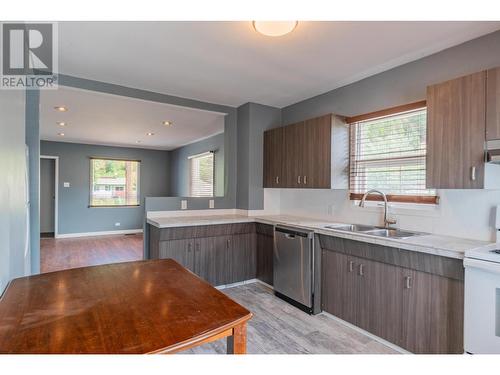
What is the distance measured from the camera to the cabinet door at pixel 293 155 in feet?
11.1

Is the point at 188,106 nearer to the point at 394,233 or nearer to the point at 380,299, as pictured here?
the point at 394,233

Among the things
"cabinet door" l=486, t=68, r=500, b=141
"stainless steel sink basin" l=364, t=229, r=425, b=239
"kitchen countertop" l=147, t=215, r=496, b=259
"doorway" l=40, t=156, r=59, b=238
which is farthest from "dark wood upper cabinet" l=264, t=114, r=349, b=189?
"doorway" l=40, t=156, r=59, b=238

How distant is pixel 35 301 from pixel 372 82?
321 cm

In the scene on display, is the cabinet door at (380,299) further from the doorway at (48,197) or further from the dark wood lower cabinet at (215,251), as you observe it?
the doorway at (48,197)

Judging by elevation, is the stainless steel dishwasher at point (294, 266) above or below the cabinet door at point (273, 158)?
below

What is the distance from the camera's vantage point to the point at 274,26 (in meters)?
1.91

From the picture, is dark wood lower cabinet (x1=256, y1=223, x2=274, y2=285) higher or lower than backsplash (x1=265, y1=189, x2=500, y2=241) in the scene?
lower

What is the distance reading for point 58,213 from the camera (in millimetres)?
6926

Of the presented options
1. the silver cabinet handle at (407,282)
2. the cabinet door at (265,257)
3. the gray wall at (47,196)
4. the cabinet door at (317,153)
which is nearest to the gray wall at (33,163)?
the cabinet door at (265,257)

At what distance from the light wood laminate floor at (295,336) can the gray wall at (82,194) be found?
583 cm

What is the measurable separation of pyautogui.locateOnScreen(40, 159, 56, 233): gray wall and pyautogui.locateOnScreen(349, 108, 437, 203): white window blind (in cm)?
738

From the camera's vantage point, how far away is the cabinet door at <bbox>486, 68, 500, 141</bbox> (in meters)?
1.80

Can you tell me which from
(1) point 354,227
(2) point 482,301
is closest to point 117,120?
(1) point 354,227

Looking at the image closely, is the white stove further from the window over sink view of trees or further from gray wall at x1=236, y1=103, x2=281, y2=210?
the window over sink view of trees
